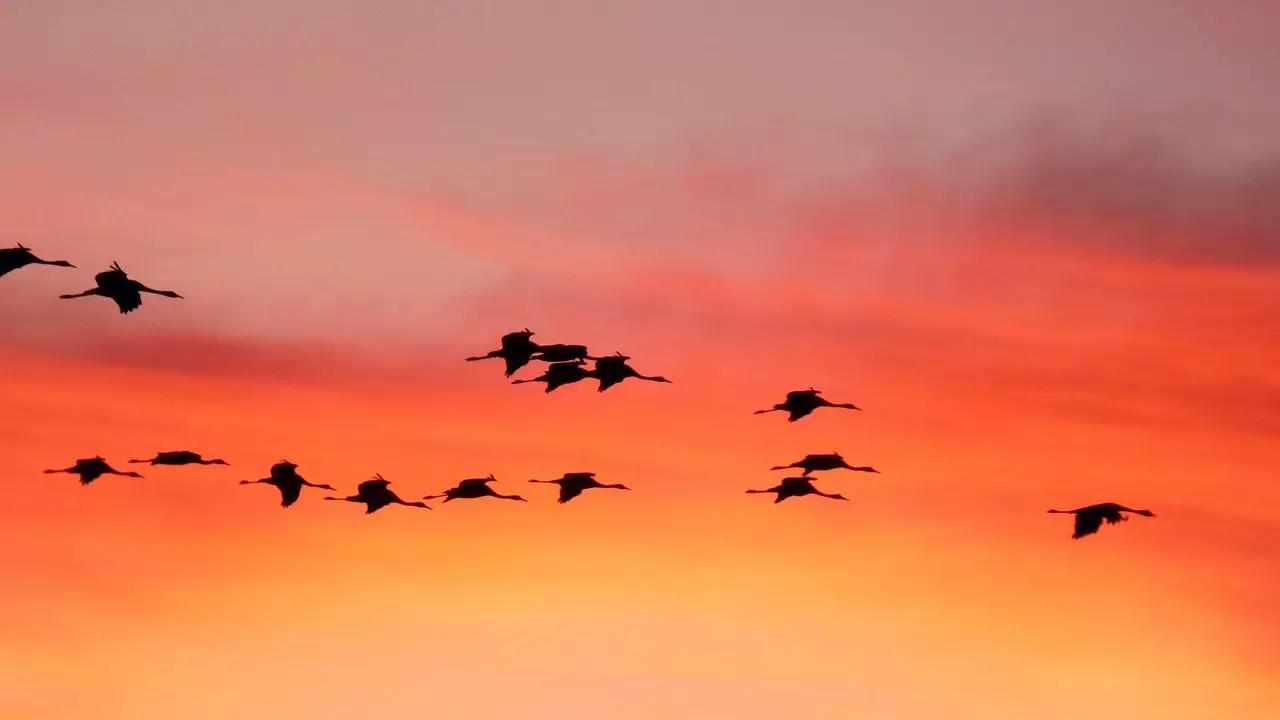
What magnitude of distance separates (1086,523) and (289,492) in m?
28.3

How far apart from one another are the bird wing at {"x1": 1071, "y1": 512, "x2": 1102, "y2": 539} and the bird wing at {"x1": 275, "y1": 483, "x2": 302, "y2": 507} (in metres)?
27.5

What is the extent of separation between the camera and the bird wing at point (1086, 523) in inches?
3125

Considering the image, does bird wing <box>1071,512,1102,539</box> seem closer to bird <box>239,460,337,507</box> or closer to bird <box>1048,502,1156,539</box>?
bird <box>1048,502,1156,539</box>

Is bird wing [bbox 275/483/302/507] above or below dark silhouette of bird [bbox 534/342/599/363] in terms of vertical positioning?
below

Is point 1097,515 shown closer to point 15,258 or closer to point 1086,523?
point 1086,523

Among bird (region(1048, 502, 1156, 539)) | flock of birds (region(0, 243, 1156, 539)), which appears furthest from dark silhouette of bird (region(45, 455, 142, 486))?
bird (region(1048, 502, 1156, 539))

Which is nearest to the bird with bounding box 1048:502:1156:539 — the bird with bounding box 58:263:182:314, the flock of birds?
the flock of birds

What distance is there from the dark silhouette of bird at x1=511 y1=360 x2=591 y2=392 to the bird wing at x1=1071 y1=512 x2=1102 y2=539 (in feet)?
59.6

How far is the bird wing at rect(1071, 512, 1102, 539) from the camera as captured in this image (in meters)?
79.4

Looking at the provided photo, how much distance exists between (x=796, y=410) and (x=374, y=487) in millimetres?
16227

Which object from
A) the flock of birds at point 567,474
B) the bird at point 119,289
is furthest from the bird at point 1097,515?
the bird at point 119,289

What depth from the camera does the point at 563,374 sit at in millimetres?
82500

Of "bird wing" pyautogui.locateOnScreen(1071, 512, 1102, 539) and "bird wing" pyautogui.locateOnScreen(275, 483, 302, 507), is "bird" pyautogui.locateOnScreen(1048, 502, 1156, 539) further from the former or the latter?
"bird wing" pyautogui.locateOnScreen(275, 483, 302, 507)

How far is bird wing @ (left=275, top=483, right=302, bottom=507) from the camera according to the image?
81.7 metres
